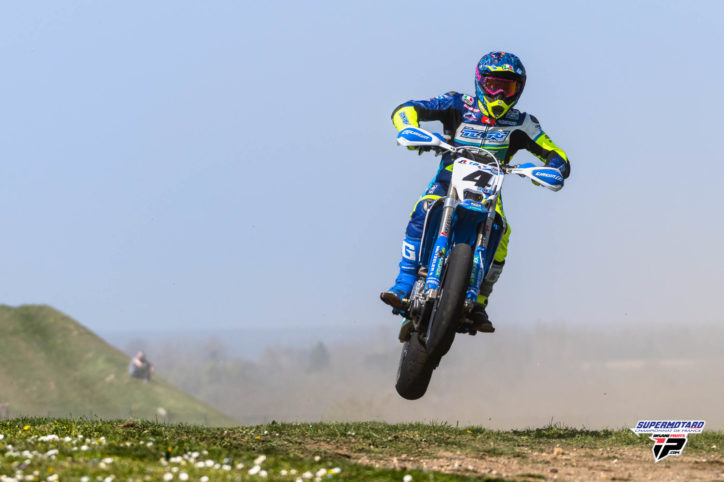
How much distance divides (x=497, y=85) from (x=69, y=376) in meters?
42.5

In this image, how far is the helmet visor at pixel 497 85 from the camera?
1176 cm

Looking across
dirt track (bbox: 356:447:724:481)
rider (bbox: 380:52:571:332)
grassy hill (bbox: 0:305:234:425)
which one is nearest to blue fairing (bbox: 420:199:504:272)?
rider (bbox: 380:52:571:332)

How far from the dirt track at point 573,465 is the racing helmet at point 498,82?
4370 millimetres

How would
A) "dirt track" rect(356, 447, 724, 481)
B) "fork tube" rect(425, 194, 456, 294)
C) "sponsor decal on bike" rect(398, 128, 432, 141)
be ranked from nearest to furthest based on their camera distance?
"dirt track" rect(356, 447, 724, 481), "fork tube" rect(425, 194, 456, 294), "sponsor decal on bike" rect(398, 128, 432, 141)

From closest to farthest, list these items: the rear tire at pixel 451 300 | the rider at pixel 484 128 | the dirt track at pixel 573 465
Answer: the dirt track at pixel 573 465 < the rear tire at pixel 451 300 < the rider at pixel 484 128

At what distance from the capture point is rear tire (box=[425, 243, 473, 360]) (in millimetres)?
10344

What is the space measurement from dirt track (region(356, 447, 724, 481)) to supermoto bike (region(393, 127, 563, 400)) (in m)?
1.32

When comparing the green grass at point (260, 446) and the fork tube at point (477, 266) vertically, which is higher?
the fork tube at point (477, 266)

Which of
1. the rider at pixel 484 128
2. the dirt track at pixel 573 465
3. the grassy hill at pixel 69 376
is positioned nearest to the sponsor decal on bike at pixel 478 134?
the rider at pixel 484 128

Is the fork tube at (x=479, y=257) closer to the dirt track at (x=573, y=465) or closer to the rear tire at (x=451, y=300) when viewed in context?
the rear tire at (x=451, y=300)

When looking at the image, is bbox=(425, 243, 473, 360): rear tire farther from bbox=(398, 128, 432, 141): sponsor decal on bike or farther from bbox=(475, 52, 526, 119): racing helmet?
bbox=(475, 52, 526, 119): racing helmet

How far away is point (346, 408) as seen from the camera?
127ft

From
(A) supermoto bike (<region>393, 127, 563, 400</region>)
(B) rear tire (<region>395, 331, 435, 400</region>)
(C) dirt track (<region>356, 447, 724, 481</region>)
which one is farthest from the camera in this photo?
(B) rear tire (<region>395, 331, 435, 400</region>)

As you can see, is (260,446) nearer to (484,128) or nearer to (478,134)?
(478,134)
